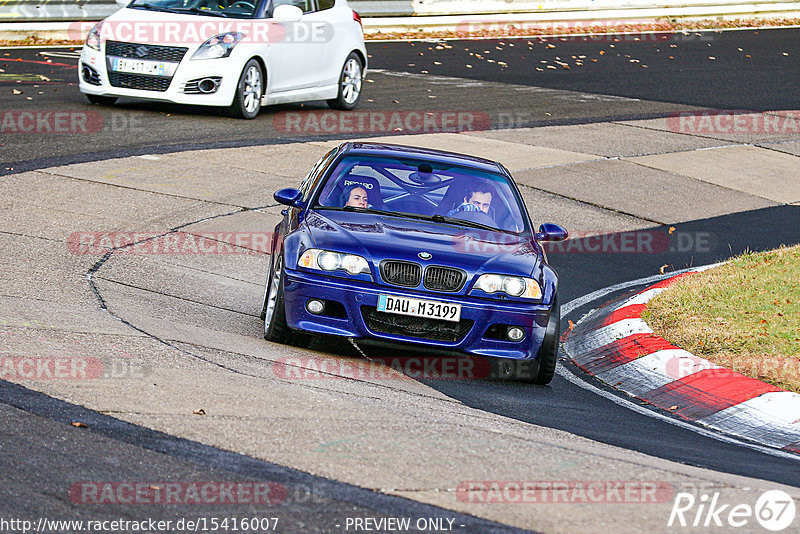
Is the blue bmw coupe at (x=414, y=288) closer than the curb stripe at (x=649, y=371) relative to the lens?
Yes

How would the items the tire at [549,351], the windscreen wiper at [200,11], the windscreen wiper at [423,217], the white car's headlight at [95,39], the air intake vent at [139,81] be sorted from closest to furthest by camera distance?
1. the tire at [549,351]
2. the windscreen wiper at [423,217]
3. the air intake vent at [139,81]
4. the white car's headlight at [95,39]
5. the windscreen wiper at [200,11]

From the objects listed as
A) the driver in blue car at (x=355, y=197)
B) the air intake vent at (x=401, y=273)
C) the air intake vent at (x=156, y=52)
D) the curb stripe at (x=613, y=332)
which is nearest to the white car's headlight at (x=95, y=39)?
the air intake vent at (x=156, y=52)

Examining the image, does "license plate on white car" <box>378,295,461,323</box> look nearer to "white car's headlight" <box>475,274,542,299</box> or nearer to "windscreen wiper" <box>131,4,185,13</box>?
"white car's headlight" <box>475,274,542,299</box>

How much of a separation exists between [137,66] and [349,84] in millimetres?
3702

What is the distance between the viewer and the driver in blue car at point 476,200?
8.88 m

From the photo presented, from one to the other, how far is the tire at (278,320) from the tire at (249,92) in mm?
8496

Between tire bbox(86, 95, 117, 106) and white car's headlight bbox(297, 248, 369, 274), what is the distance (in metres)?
9.72

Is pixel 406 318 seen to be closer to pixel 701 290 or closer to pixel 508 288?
pixel 508 288

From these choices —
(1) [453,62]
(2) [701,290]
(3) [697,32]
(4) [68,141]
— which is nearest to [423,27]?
(1) [453,62]

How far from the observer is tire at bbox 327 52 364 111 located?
18344 millimetres

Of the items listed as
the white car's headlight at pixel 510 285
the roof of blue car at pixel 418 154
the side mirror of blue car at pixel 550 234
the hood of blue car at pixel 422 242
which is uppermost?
the roof of blue car at pixel 418 154

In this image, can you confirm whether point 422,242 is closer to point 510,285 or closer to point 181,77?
point 510,285

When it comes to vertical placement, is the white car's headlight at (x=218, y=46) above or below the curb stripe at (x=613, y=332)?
above

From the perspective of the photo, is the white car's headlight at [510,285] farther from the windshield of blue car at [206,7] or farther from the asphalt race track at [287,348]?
the windshield of blue car at [206,7]
